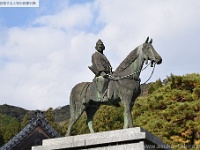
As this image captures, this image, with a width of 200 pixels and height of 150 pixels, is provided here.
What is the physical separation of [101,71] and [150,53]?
1.21m

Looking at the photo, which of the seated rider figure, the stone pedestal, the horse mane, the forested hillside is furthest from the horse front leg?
the forested hillside

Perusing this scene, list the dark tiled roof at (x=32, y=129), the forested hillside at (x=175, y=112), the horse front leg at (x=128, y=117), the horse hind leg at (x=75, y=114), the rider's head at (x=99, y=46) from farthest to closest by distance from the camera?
the dark tiled roof at (x=32, y=129) → the forested hillside at (x=175, y=112) → the rider's head at (x=99, y=46) → the horse hind leg at (x=75, y=114) → the horse front leg at (x=128, y=117)

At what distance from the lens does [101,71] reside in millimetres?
10234

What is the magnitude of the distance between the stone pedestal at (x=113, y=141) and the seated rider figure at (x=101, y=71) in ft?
3.79

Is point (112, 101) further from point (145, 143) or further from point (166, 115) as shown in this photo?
point (166, 115)

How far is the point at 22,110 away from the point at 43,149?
244 feet

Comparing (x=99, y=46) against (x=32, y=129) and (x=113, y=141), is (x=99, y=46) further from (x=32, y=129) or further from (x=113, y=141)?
(x=32, y=129)

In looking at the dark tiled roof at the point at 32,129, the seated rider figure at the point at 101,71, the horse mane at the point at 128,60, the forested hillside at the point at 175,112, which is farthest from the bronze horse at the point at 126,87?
the dark tiled roof at the point at 32,129

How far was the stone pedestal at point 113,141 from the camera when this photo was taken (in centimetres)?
888

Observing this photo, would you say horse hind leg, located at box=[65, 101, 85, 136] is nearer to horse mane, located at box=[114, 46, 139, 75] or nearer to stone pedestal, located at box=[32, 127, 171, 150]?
stone pedestal, located at box=[32, 127, 171, 150]

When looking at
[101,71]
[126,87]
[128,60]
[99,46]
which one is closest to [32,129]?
[99,46]

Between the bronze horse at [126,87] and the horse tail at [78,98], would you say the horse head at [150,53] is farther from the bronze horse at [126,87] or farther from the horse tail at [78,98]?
the horse tail at [78,98]

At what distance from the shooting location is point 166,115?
2217 centimetres

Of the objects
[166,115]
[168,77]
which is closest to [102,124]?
[168,77]
